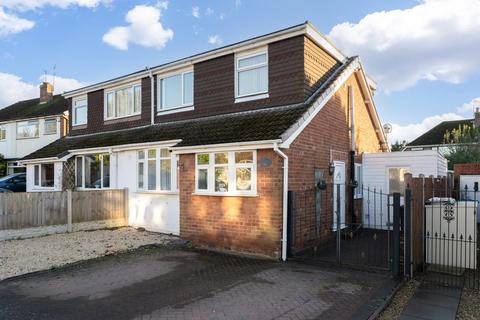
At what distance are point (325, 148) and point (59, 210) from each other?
8676 mm

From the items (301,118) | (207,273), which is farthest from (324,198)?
(207,273)

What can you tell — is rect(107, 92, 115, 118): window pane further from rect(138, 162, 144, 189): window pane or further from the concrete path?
the concrete path

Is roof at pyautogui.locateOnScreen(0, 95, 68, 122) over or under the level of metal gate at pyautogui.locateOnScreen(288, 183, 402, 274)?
over

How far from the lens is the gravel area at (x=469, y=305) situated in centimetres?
534

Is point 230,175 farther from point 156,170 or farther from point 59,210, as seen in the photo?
point 59,210

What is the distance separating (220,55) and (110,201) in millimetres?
6380

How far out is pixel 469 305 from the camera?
5.74m

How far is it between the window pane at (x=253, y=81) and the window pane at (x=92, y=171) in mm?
7143

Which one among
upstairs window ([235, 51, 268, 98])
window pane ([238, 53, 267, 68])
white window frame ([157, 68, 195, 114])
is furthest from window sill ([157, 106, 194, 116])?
window pane ([238, 53, 267, 68])

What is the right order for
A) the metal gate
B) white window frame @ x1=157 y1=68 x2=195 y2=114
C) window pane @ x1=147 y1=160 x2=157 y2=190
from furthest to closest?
white window frame @ x1=157 y1=68 x2=195 y2=114
window pane @ x1=147 y1=160 x2=157 y2=190
the metal gate

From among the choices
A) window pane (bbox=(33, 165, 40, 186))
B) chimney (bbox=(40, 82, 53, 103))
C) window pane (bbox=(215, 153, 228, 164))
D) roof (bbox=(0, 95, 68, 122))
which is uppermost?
chimney (bbox=(40, 82, 53, 103))

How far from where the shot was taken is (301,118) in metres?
9.25

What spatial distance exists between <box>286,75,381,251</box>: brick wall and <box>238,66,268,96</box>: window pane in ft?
6.44

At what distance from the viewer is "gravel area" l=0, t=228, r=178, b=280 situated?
26.8ft
